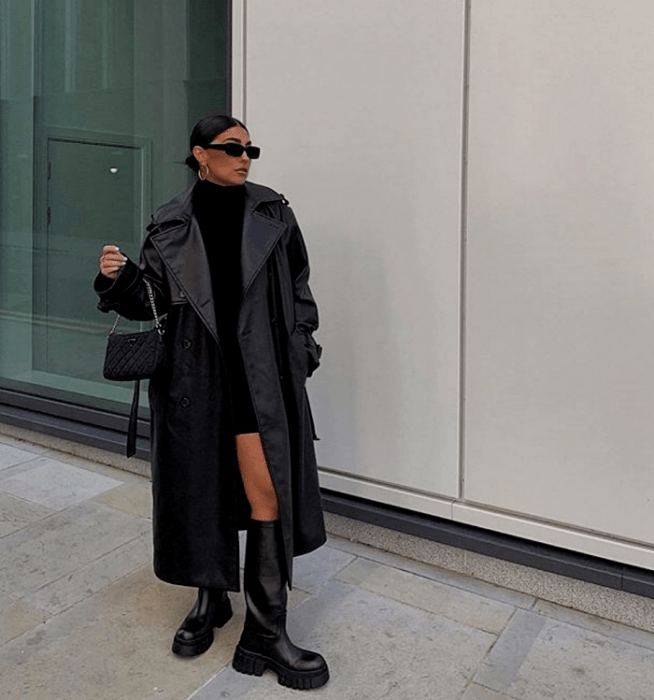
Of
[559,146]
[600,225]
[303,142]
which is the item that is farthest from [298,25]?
[600,225]

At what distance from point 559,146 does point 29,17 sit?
14.6 ft

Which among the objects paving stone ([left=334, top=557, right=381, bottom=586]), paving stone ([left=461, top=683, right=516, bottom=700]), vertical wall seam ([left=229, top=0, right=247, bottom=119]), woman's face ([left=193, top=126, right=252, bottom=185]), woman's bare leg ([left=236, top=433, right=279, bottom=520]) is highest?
vertical wall seam ([left=229, top=0, right=247, bottom=119])

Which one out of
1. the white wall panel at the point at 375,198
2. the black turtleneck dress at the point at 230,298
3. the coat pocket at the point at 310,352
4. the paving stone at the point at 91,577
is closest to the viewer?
the black turtleneck dress at the point at 230,298

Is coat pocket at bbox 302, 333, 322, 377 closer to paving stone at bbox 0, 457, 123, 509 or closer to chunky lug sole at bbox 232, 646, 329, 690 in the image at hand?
chunky lug sole at bbox 232, 646, 329, 690

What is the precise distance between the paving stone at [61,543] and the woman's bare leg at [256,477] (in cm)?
139

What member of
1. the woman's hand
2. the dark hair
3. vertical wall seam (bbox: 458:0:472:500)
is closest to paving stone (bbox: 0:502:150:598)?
the woman's hand

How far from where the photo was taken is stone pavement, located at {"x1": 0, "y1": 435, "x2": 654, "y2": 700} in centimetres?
280

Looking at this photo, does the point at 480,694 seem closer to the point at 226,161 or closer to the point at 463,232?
the point at 463,232

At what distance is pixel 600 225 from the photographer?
10.5 feet

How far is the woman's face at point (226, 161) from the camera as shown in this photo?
272cm

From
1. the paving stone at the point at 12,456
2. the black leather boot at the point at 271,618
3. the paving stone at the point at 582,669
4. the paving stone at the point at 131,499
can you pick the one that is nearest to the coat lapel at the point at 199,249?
the black leather boot at the point at 271,618

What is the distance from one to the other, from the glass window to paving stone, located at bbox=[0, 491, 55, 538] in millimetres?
1057

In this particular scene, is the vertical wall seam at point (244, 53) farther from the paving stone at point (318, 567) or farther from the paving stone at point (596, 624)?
the paving stone at point (596, 624)

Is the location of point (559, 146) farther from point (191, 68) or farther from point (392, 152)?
point (191, 68)
